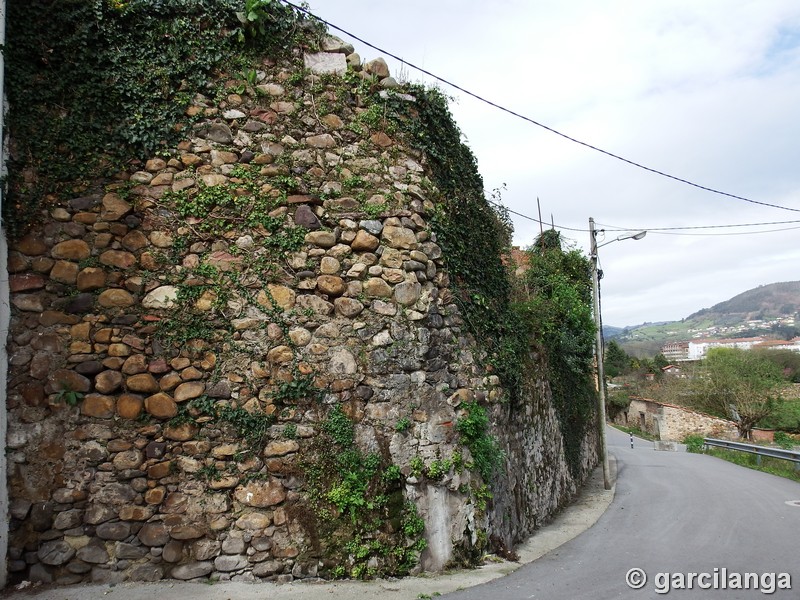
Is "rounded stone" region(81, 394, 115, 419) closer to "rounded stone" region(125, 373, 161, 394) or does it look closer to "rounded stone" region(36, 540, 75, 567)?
"rounded stone" region(125, 373, 161, 394)

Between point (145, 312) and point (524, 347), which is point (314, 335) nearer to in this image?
point (145, 312)

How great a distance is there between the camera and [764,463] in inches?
664

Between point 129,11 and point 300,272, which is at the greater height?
point 129,11

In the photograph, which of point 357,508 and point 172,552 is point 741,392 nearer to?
point 357,508

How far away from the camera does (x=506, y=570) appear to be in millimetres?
6051

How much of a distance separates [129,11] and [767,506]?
43.2 feet

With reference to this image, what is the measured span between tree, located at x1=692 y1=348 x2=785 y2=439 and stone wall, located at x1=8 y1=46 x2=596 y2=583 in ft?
95.2

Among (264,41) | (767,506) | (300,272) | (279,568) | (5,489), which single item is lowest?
(767,506)

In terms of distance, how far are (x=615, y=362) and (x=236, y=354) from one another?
56.4 meters

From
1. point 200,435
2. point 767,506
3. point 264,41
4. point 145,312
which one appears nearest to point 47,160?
point 145,312

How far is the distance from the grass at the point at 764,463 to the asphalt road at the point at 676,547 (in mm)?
1405

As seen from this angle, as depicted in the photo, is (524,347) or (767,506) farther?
(767,506)

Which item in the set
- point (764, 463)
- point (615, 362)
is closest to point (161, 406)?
point (764, 463)

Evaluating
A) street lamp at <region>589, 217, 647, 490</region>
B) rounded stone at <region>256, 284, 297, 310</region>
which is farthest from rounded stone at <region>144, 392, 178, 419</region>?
street lamp at <region>589, 217, 647, 490</region>
